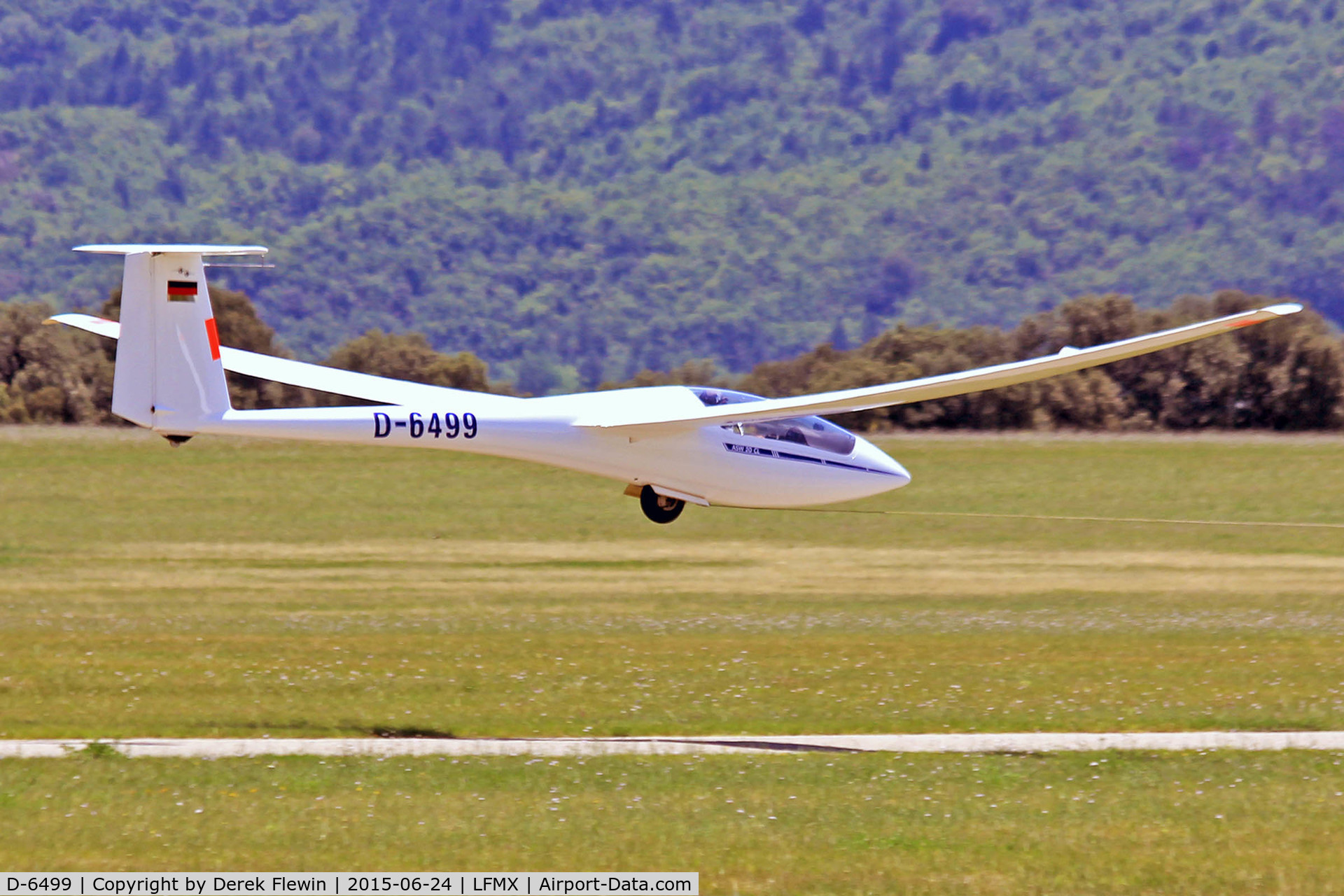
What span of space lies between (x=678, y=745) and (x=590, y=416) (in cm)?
407

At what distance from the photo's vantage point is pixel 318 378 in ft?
62.9

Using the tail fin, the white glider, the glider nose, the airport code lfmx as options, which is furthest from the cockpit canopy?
the airport code lfmx

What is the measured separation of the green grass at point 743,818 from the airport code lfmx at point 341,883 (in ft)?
1.00

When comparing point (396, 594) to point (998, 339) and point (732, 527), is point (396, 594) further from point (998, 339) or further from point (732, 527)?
point (998, 339)

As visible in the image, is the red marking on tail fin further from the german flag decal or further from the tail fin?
→ the german flag decal

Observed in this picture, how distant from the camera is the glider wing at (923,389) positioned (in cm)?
1546

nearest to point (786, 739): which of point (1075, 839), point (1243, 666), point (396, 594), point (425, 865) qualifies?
point (1075, 839)

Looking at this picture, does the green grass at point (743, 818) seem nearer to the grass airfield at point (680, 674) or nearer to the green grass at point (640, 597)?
the grass airfield at point (680, 674)

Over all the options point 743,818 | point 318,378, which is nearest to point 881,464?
point 743,818

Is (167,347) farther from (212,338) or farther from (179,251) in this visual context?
(179,251)

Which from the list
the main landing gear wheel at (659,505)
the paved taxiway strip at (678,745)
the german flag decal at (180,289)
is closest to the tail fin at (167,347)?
the german flag decal at (180,289)

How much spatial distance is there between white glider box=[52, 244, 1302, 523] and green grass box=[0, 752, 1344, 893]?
2.93 metres

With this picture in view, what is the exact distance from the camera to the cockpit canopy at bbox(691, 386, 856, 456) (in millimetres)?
17672

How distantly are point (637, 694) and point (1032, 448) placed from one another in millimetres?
44990
